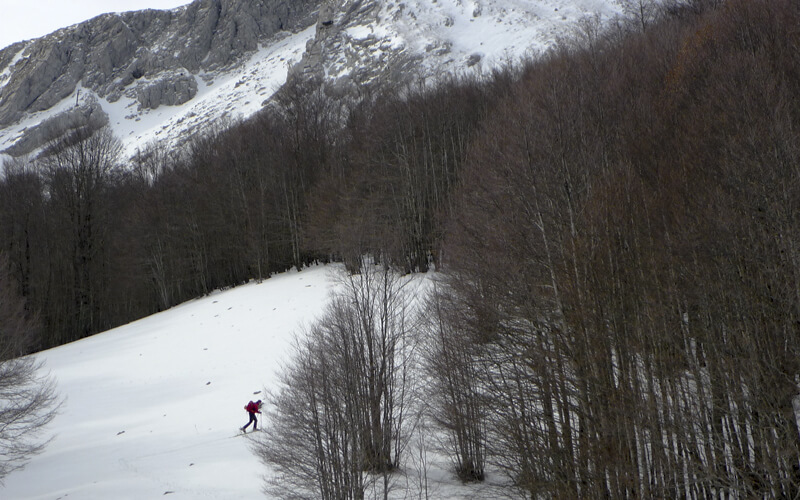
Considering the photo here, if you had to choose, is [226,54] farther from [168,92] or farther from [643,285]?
[643,285]

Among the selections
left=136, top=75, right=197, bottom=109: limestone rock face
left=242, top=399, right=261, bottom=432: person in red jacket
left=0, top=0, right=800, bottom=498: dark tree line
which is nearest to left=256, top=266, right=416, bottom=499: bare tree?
left=0, top=0, right=800, bottom=498: dark tree line

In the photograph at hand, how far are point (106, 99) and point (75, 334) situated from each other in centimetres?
10398

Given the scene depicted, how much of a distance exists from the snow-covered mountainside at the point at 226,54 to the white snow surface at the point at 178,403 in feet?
142

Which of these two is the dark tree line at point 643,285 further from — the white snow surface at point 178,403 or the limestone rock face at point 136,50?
the limestone rock face at point 136,50

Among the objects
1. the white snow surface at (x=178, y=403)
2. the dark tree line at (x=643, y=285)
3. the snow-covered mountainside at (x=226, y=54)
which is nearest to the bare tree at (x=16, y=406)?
the white snow surface at (x=178, y=403)

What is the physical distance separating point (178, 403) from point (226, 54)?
12368 cm

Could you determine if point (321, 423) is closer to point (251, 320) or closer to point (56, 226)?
point (251, 320)

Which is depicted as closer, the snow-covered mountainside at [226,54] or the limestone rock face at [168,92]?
the snow-covered mountainside at [226,54]

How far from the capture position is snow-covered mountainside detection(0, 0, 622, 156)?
71.9 meters

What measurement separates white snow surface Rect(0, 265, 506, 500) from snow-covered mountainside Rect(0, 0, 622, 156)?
4331 cm

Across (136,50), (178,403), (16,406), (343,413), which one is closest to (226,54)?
(136,50)

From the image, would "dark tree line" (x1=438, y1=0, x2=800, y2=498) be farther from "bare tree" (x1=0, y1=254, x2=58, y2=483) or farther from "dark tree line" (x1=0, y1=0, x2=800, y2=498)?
"bare tree" (x1=0, y1=254, x2=58, y2=483)

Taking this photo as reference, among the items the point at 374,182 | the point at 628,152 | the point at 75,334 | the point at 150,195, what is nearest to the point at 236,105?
the point at 150,195

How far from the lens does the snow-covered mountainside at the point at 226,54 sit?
71.9 meters
